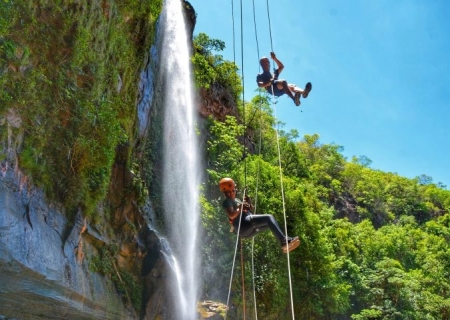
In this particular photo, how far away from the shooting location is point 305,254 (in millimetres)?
19562

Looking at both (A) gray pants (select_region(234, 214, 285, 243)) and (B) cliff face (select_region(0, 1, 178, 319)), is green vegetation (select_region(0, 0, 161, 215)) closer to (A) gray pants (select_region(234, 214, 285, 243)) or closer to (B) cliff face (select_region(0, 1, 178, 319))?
(B) cliff face (select_region(0, 1, 178, 319))

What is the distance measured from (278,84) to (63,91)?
4.72m

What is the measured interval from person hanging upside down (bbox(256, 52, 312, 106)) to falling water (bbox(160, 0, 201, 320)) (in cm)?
661

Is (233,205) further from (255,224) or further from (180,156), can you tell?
(180,156)

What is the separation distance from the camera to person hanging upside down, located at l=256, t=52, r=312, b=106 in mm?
10086

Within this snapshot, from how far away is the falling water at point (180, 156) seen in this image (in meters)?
15.5

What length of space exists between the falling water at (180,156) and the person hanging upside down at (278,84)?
661 centimetres

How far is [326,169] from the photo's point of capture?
4900cm

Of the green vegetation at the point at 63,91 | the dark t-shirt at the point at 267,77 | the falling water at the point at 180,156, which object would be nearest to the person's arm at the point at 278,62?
the dark t-shirt at the point at 267,77

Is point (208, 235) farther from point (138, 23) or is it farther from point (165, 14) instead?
point (165, 14)

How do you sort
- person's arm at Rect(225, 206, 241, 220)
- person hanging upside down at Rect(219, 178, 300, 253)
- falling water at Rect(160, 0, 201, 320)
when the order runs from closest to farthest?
person hanging upside down at Rect(219, 178, 300, 253), person's arm at Rect(225, 206, 241, 220), falling water at Rect(160, 0, 201, 320)

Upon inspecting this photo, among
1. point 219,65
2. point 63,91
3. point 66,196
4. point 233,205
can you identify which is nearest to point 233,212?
point 233,205

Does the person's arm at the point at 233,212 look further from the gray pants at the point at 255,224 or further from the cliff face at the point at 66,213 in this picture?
the cliff face at the point at 66,213

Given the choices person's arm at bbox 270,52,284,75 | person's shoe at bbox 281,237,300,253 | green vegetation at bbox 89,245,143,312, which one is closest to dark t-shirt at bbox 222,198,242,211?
person's shoe at bbox 281,237,300,253
